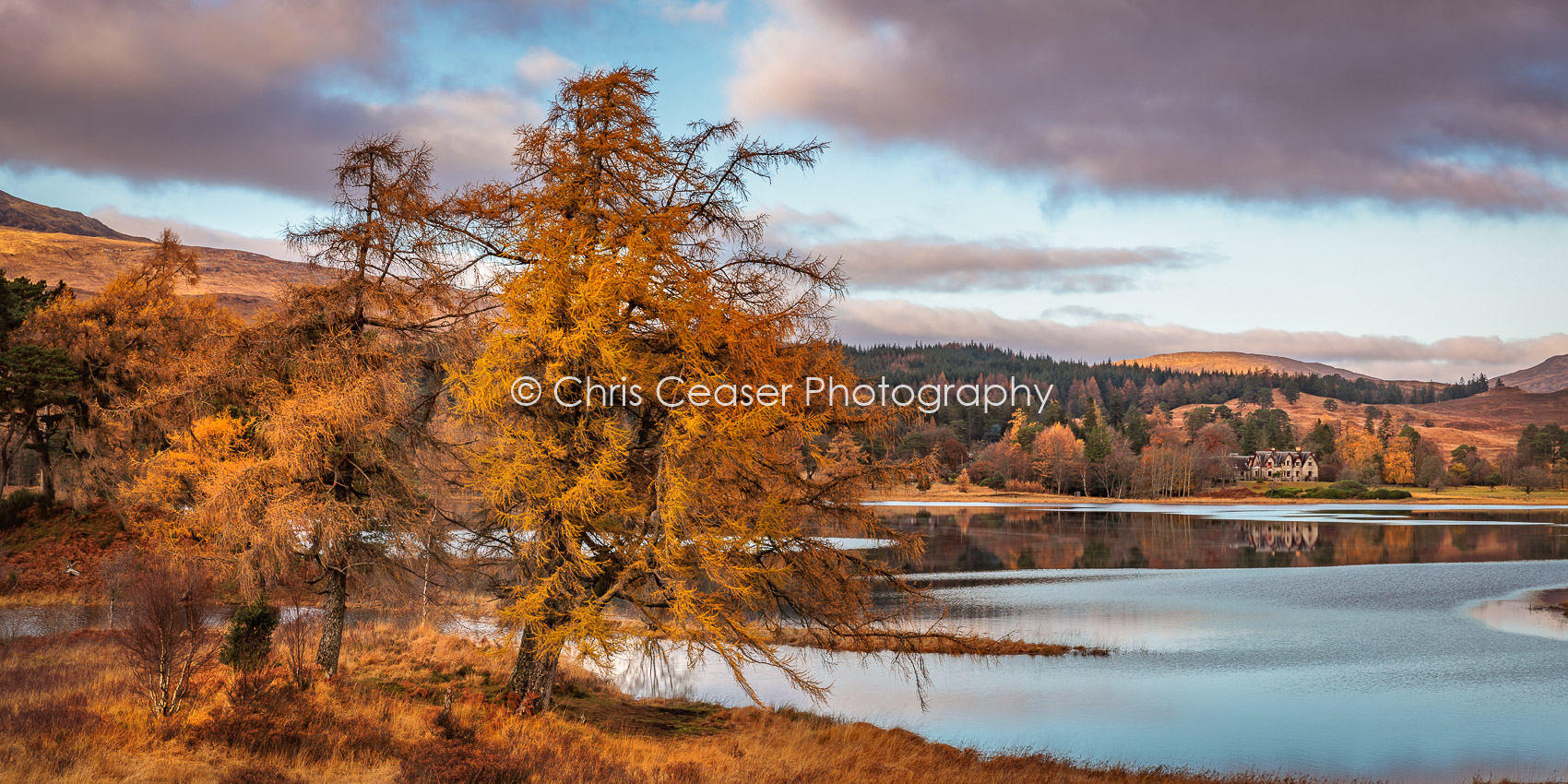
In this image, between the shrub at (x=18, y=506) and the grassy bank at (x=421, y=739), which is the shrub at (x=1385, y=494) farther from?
the shrub at (x=18, y=506)

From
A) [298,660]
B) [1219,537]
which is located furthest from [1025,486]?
[298,660]

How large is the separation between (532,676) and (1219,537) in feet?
208

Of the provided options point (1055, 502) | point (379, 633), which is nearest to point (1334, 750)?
point (379, 633)

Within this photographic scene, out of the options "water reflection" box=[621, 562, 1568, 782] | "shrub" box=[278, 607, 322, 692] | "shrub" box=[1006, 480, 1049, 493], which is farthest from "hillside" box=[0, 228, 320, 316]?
"water reflection" box=[621, 562, 1568, 782]

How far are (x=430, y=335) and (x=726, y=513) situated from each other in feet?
23.9

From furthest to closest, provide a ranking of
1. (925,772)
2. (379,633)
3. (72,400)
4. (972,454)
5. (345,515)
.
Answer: (972,454) < (72,400) < (379,633) < (345,515) < (925,772)

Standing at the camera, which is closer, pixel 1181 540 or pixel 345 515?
pixel 345 515

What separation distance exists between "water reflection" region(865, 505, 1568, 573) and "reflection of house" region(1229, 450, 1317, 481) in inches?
1730

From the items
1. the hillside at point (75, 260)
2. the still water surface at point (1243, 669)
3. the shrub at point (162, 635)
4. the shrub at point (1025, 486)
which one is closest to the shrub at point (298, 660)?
the shrub at point (162, 635)

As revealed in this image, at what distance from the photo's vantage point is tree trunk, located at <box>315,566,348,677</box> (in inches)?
684

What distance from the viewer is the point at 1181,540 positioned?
62781 millimetres

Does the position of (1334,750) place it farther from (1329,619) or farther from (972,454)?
(972,454)

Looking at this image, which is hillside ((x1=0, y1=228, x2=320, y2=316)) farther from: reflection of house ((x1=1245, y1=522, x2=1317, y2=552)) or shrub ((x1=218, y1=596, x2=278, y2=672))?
shrub ((x1=218, y1=596, x2=278, y2=672))

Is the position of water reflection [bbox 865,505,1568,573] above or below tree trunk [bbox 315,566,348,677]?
below
